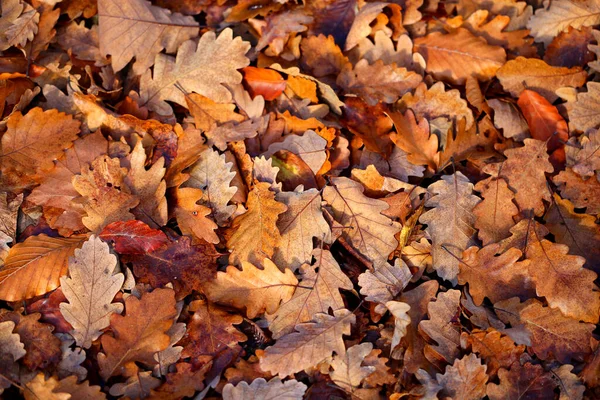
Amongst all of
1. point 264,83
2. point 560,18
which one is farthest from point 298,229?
point 560,18

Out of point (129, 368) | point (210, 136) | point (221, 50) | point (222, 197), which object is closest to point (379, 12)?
point (221, 50)

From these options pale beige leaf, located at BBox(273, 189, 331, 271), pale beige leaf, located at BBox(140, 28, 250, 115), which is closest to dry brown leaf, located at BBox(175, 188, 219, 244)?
pale beige leaf, located at BBox(273, 189, 331, 271)

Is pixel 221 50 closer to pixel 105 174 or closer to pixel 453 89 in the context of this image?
pixel 105 174

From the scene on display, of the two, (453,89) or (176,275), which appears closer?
(176,275)

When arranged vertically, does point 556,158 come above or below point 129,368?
above

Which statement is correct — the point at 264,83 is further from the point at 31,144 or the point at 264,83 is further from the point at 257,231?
the point at 31,144

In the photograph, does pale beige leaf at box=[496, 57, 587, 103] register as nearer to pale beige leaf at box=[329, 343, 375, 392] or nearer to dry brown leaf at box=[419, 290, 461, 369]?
dry brown leaf at box=[419, 290, 461, 369]
